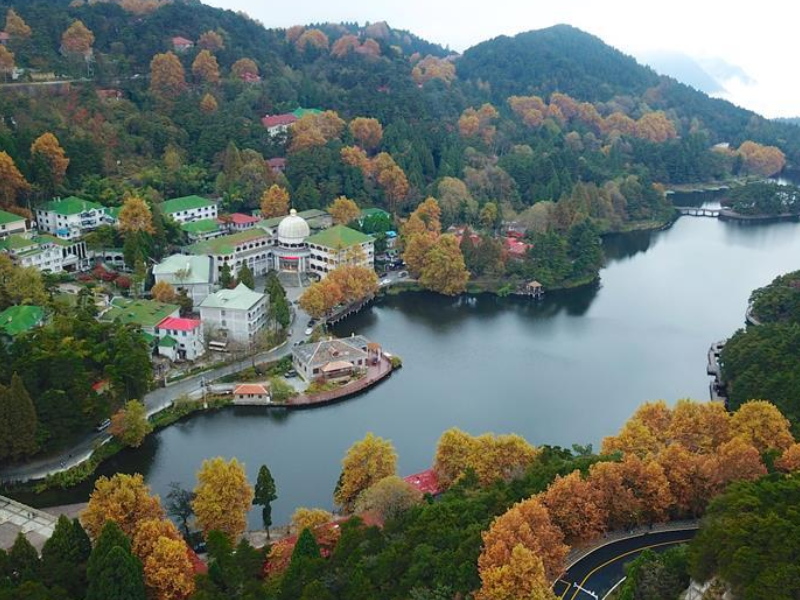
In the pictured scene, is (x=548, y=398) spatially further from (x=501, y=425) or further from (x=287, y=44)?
(x=287, y=44)

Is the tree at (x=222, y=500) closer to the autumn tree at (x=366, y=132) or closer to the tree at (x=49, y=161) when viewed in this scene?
the tree at (x=49, y=161)

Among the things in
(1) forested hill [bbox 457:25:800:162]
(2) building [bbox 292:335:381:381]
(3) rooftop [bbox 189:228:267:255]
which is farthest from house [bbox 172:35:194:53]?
(2) building [bbox 292:335:381:381]

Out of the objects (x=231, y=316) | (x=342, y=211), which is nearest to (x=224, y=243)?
(x=342, y=211)

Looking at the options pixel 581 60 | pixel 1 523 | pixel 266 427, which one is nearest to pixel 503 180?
Result: pixel 266 427

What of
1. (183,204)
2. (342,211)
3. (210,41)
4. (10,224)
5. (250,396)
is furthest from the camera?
(210,41)

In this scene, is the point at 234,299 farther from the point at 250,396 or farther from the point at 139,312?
the point at 250,396

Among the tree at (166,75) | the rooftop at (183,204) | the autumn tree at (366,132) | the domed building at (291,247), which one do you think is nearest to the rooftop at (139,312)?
the domed building at (291,247)
